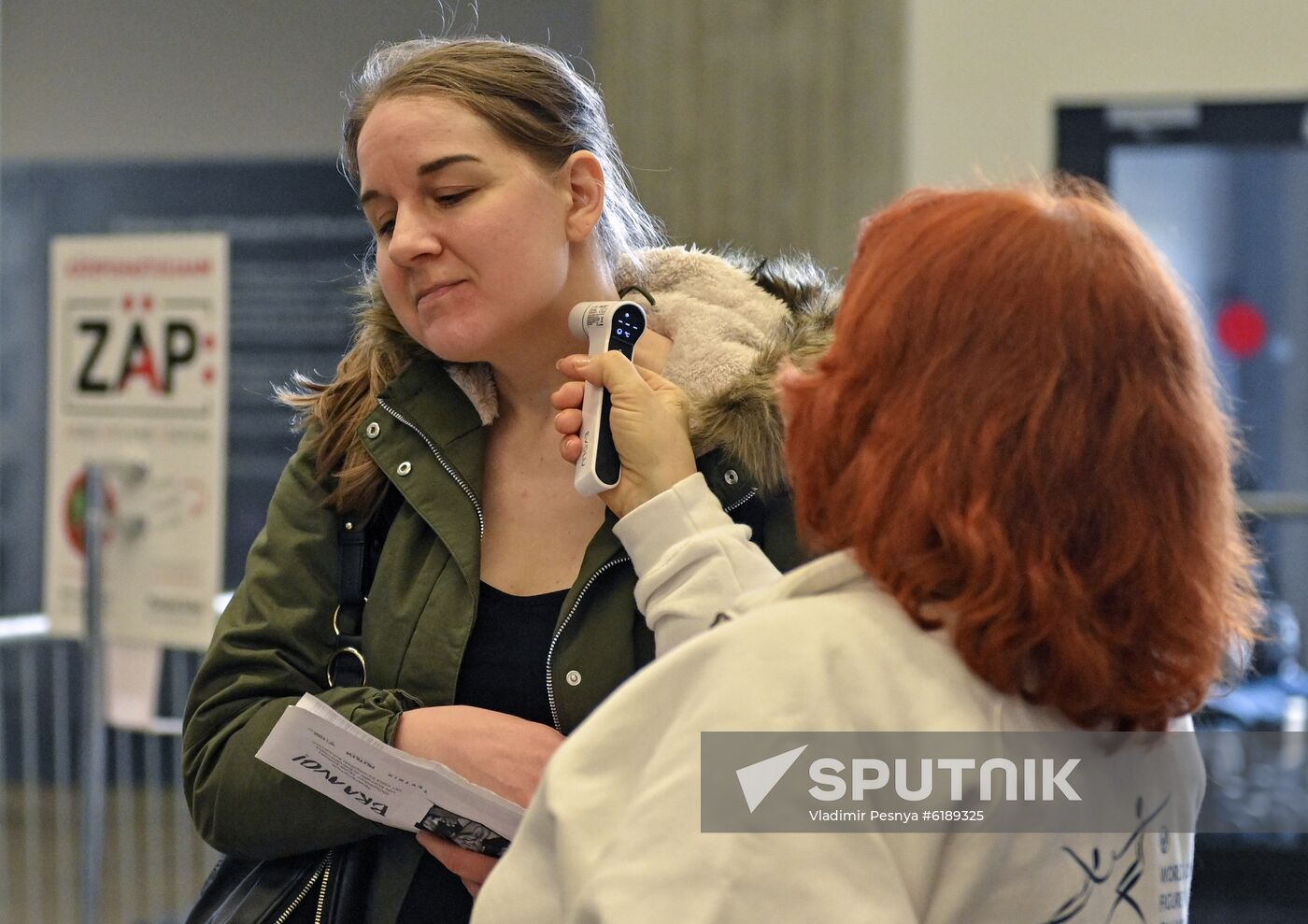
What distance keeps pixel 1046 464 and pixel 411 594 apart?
0.79 metres

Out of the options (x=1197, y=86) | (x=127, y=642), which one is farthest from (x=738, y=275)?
(x=1197, y=86)

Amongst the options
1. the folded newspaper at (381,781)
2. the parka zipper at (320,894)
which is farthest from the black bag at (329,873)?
the folded newspaper at (381,781)

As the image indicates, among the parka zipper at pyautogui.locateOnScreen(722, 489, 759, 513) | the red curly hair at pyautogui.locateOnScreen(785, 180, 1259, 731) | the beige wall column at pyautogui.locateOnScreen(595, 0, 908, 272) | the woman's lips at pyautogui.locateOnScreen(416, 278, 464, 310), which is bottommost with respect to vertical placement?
the parka zipper at pyautogui.locateOnScreen(722, 489, 759, 513)

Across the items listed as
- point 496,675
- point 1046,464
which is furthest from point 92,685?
point 1046,464

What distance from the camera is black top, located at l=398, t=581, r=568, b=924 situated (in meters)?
1.51

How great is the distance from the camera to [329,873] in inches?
60.1

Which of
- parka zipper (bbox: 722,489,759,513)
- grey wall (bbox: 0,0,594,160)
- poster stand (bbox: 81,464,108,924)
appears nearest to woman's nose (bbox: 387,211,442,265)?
parka zipper (bbox: 722,489,759,513)

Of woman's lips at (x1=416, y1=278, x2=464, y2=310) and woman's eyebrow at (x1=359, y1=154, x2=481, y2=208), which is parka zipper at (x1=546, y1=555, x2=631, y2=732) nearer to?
woman's lips at (x1=416, y1=278, x2=464, y2=310)

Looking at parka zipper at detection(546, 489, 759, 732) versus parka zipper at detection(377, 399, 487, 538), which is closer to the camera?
parka zipper at detection(546, 489, 759, 732)

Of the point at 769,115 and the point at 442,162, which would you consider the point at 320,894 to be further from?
the point at 769,115

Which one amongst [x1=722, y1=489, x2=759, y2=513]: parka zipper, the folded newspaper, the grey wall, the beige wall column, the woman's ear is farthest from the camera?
the grey wall

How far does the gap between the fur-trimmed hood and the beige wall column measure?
293 cm

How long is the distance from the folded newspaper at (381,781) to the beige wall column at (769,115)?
340 centimetres

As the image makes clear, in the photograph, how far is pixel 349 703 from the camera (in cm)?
149
